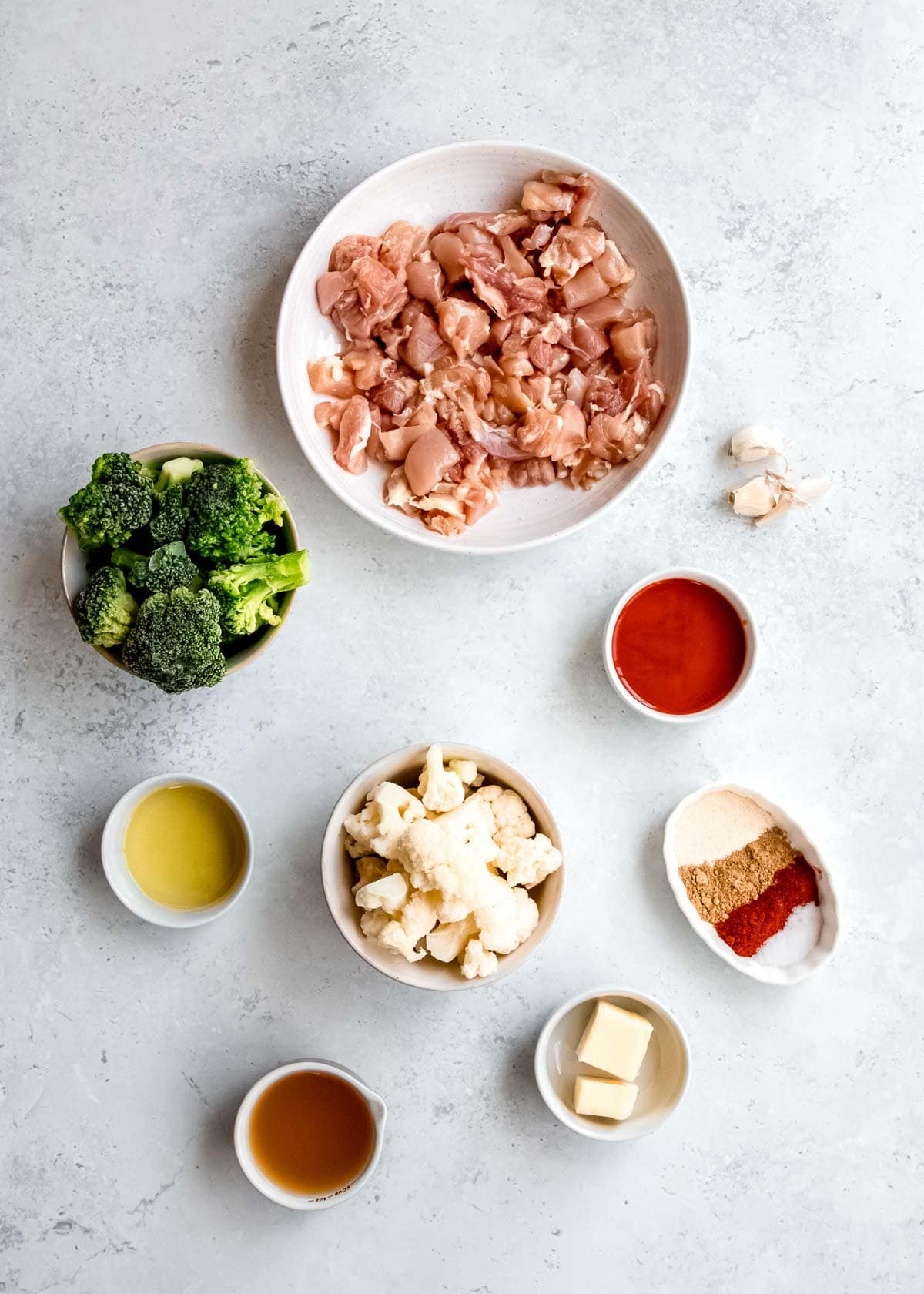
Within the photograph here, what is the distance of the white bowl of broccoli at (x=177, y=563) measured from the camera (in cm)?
213

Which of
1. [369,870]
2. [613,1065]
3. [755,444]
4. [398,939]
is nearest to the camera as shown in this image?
[398,939]

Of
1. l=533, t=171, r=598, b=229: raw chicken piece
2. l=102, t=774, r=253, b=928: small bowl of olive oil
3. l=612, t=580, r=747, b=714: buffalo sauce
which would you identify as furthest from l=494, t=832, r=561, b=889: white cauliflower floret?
l=533, t=171, r=598, b=229: raw chicken piece

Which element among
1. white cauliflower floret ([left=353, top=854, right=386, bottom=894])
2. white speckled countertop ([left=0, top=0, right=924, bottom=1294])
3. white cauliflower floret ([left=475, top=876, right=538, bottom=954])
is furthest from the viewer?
white speckled countertop ([left=0, top=0, right=924, bottom=1294])

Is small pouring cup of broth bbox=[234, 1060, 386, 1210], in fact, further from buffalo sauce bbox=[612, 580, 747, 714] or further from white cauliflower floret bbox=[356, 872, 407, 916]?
buffalo sauce bbox=[612, 580, 747, 714]

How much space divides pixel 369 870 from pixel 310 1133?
0.70 metres

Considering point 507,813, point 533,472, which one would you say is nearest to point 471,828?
point 507,813

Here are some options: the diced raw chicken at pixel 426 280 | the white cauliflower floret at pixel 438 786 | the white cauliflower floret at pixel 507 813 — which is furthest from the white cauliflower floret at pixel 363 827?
the diced raw chicken at pixel 426 280

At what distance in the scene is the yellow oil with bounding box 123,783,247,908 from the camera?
95.8 inches

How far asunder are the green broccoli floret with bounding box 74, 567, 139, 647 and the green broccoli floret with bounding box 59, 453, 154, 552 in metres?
0.08

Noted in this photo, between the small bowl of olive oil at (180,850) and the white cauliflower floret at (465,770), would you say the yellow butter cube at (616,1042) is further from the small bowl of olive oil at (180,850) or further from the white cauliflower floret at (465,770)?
the small bowl of olive oil at (180,850)

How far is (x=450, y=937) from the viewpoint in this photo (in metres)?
2.27

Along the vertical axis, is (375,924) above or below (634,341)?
below

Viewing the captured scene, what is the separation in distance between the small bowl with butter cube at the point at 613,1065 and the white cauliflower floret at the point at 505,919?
27 cm

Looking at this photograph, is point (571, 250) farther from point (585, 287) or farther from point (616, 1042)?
point (616, 1042)
